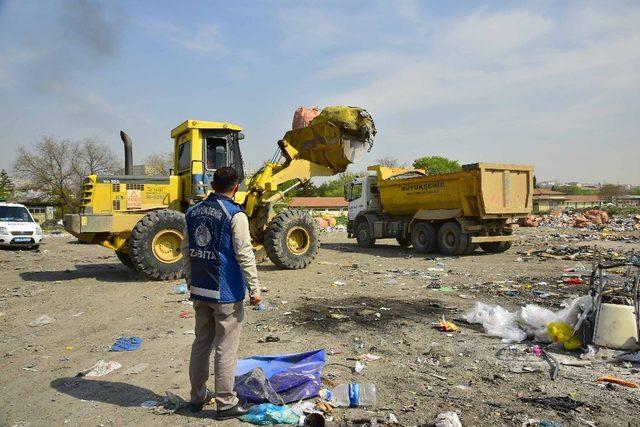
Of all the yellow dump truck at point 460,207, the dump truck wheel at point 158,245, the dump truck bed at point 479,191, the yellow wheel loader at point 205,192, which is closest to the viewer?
the dump truck wheel at point 158,245

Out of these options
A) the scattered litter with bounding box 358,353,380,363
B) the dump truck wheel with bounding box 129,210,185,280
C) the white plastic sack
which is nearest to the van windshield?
the dump truck wheel with bounding box 129,210,185,280

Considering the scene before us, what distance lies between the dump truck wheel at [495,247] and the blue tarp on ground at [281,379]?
34.7 feet

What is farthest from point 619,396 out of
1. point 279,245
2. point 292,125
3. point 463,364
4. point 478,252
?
point 478,252

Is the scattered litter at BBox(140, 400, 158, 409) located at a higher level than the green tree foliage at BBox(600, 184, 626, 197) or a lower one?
lower

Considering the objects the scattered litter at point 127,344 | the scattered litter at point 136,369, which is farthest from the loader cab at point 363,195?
the scattered litter at point 136,369

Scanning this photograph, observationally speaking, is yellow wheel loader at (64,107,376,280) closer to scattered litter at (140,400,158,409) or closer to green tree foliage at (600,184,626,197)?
scattered litter at (140,400,158,409)

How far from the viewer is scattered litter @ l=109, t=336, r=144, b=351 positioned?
15.8 ft

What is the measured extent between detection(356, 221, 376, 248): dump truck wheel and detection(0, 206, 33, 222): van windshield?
10.8 metres

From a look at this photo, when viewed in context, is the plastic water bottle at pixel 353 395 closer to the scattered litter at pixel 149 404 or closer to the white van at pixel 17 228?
the scattered litter at pixel 149 404

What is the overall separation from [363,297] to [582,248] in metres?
8.53

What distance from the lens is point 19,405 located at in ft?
11.6

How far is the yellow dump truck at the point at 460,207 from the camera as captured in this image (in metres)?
12.2

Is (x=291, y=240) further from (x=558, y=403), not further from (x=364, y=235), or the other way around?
(x=558, y=403)

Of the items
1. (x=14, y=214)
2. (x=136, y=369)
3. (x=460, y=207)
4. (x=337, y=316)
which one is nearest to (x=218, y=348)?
(x=136, y=369)
